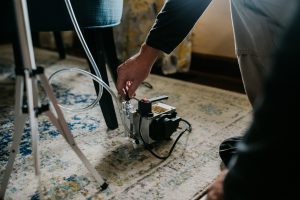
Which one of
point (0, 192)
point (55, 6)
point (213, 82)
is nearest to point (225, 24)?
point (213, 82)

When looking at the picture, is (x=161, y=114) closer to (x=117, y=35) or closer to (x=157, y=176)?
(x=157, y=176)

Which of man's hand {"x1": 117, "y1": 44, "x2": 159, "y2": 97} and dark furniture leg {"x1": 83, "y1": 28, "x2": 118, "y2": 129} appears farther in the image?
dark furniture leg {"x1": 83, "y1": 28, "x2": 118, "y2": 129}

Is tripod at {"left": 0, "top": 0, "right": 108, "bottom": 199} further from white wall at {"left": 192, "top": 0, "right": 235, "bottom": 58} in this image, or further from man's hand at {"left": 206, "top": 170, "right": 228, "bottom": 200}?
white wall at {"left": 192, "top": 0, "right": 235, "bottom": 58}

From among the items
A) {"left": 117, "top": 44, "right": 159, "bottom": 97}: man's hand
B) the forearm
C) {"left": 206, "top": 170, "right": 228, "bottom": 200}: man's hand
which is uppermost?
the forearm

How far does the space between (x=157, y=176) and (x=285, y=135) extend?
1.64 feet

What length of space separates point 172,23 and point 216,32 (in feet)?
3.29

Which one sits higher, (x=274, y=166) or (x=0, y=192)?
(x=274, y=166)

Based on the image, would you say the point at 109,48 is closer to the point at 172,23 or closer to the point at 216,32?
the point at 172,23

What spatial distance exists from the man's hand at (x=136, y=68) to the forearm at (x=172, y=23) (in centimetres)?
3

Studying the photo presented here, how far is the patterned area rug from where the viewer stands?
0.71 m

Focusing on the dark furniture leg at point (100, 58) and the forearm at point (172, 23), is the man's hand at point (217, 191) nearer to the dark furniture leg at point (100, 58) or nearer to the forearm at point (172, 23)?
the forearm at point (172, 23)

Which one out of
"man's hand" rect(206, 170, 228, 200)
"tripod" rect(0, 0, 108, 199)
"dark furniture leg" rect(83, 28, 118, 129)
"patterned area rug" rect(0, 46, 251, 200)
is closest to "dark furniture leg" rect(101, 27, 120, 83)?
"dark furniture leg" rect(83, 28, 118, 129)

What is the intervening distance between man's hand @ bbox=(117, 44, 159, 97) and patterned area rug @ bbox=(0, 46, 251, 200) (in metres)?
0.20

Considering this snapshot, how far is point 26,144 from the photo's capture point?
911 mm
